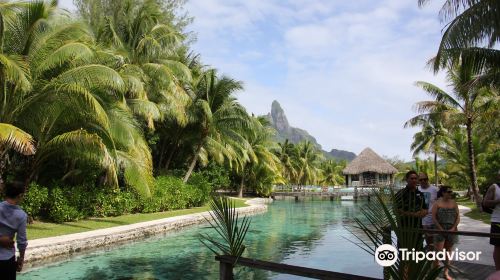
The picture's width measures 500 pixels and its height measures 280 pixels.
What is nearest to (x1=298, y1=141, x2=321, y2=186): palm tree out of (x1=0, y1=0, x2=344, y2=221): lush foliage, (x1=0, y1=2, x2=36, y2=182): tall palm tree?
(x1=0, y1=0, x2=344, y2=221): lush foliage

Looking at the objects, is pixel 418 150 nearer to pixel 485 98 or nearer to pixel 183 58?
pixel 485 98

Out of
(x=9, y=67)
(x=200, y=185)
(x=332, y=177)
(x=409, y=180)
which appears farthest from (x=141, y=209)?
(x=332, y=177)

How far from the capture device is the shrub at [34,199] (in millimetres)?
Result: 12930

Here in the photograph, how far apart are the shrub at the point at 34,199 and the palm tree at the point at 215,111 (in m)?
11.2

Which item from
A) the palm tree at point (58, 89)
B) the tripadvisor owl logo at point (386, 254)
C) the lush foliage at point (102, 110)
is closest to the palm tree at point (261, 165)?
the lush foliage at point (102, 110)

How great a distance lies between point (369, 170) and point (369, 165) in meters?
0.78

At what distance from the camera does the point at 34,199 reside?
13.1 metres

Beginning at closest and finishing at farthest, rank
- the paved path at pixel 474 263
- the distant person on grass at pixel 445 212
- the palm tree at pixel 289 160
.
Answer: the paved path at pixel 474 263, the distant person on grass at pixel 445 212, the palm tree at pixel 289 160

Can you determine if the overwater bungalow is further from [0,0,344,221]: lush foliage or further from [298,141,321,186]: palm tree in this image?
[0,0,344,221]: lush foliage

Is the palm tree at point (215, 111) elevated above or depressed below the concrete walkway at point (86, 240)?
above

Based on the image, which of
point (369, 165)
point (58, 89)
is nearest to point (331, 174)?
point (369, 165)

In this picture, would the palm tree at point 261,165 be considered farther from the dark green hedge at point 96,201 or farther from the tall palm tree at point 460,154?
the tall palm tree at point 460,154

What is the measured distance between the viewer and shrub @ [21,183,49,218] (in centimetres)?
1293

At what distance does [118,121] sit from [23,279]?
6665mm
